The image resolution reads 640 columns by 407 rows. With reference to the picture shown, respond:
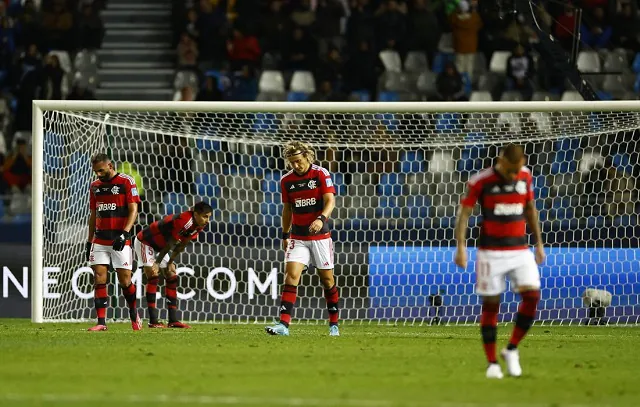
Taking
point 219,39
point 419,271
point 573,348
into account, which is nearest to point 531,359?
point 573,348

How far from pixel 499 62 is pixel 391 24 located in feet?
6.71

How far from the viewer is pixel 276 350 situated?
35.0ft

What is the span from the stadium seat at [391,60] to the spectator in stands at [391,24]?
0.20 meters

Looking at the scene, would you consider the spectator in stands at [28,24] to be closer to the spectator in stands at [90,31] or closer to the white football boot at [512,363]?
the spectator in stands at [90,31]

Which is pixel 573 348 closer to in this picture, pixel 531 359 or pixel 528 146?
pixel 531 359

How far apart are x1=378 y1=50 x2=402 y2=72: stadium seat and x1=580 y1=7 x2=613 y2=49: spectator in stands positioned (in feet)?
11.1

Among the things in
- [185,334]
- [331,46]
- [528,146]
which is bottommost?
[185,334]

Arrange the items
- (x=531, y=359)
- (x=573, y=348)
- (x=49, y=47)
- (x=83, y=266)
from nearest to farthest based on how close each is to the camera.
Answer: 1. (x=531, y=359)
2. (x=573, y=348)
3. (x=83, y=266)
4. (x=49, y=47)

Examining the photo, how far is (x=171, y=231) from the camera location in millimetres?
14422

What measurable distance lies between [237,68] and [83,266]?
23.1ft

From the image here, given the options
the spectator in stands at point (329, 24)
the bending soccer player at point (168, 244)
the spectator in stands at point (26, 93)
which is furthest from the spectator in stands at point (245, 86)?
the bending soccer player at point (168, 244)

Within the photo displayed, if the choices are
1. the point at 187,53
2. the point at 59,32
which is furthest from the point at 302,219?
the point at 59,32

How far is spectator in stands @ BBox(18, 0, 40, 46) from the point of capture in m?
23.4

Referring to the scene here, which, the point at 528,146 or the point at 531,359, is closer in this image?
the point at 531,359
